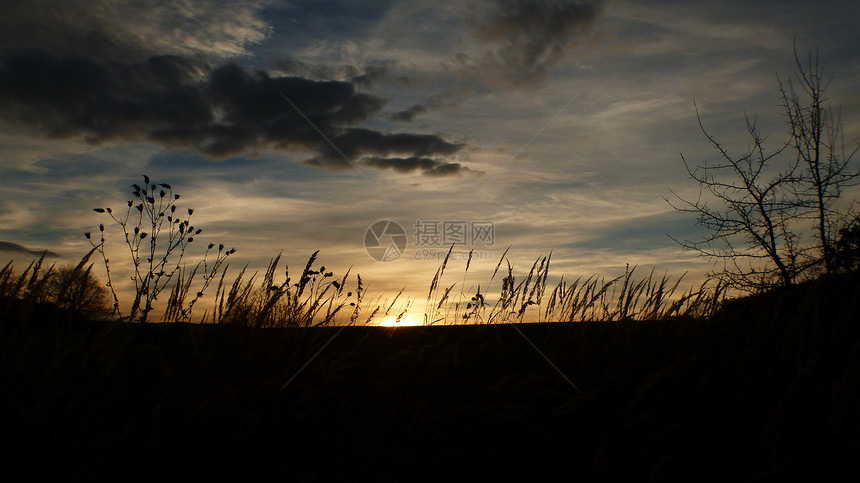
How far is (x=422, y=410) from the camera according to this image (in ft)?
11.2

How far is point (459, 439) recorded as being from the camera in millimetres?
3117

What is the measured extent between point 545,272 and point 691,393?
95.7 inches

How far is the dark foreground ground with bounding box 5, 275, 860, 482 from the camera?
2.63 m

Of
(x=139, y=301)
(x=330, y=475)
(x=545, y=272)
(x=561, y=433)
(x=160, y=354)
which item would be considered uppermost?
(x=545, y=272)

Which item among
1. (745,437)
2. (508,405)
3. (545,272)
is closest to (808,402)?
(745,437)

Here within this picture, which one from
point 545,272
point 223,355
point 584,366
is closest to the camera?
point 223,355

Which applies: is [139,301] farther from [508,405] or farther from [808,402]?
[808,402]

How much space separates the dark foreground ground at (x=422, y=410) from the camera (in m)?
2.63

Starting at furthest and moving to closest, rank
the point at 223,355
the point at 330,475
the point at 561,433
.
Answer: the point at 223,355
the point at 561,433
the point at 330,475

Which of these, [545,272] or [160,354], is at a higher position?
[545,272]

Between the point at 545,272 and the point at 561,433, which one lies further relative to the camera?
the point at 545,272

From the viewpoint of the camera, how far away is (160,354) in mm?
3219

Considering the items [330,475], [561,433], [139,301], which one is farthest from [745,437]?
[139,301]

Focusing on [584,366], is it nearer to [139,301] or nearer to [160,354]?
[160,354]
